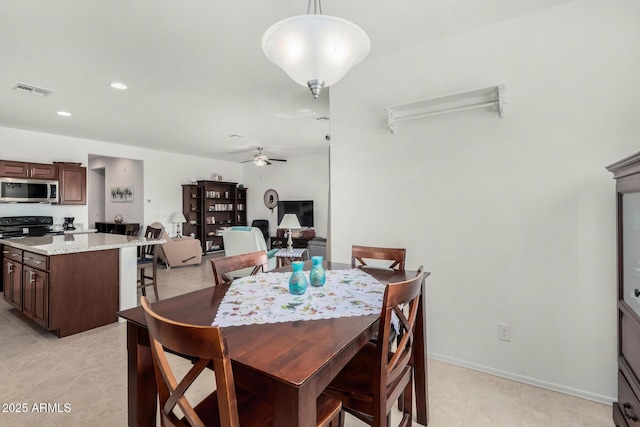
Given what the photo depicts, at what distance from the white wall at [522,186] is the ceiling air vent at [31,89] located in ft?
11.7

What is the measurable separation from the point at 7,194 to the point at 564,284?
6.94 metres

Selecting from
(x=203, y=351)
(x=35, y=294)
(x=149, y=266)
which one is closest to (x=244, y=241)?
(x=149, y=266)

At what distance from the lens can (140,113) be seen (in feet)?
13.7

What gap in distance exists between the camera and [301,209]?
7660 millimetres

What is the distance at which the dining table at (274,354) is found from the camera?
80 centimetres

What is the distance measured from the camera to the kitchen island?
2.83 m

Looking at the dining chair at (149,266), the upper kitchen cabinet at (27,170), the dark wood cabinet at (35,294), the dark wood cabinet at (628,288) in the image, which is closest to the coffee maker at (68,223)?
the upper kitchen cabinet at (27,170)

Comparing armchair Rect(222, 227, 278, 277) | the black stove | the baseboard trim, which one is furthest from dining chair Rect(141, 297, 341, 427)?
the black stove

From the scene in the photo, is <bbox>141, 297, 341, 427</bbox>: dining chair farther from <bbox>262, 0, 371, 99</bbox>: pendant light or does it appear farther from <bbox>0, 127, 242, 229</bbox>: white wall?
<bbox>0, 127, 242, 229</bbox>: white wall

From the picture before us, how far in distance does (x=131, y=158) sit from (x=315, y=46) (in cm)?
647

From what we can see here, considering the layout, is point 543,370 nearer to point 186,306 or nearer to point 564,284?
point 564,284

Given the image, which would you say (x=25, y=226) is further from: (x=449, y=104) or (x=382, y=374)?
(x=449, y=104)

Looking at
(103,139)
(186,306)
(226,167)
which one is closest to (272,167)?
(226,167)

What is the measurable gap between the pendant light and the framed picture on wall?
22.7 ft
